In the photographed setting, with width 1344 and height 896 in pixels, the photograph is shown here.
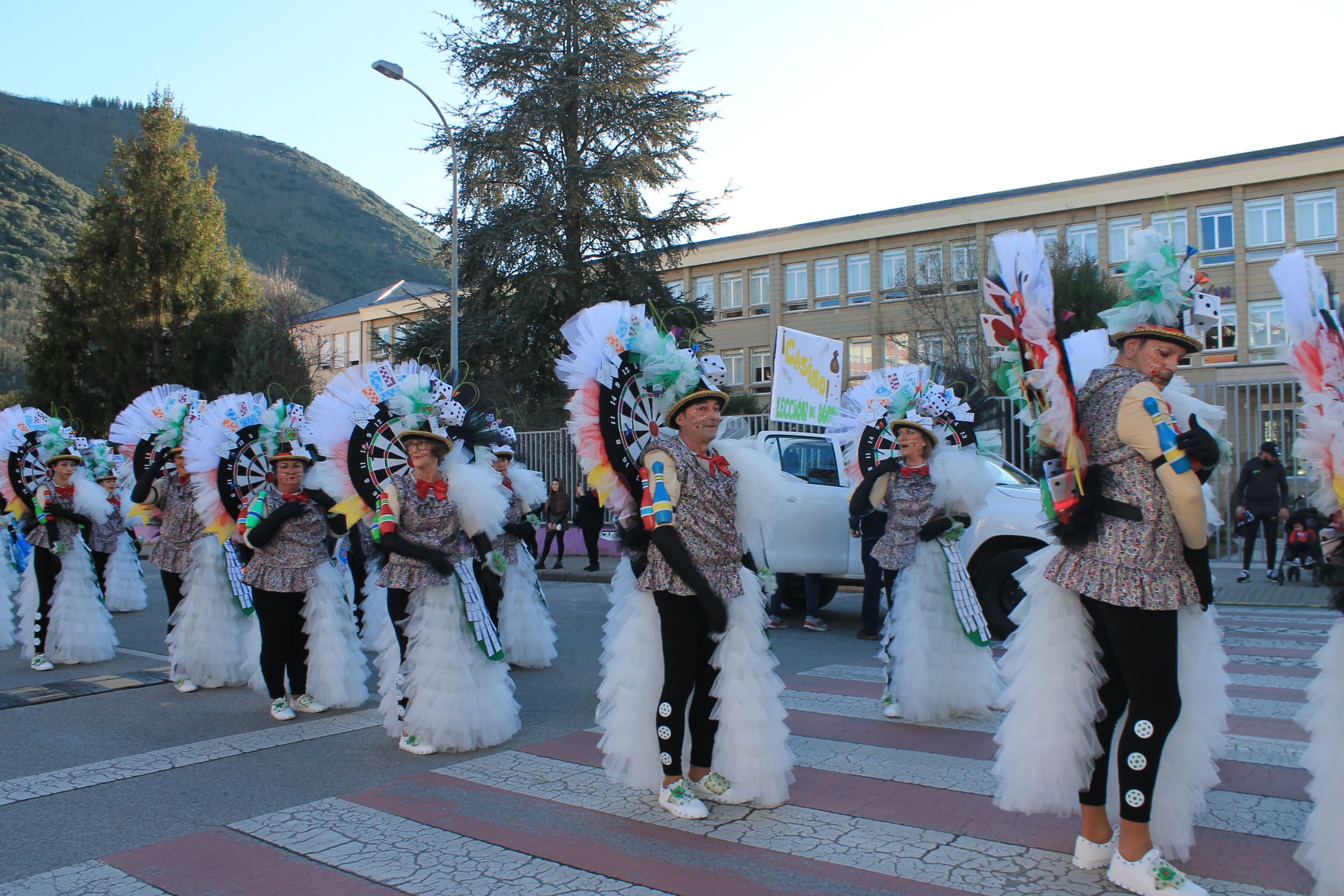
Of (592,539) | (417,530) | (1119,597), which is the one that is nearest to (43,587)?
(417,530)

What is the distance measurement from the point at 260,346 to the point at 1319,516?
106 feet

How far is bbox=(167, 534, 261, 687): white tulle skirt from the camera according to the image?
779 cm

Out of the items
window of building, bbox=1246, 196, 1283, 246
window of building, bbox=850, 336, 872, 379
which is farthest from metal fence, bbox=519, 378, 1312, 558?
window of building, bbox=850, 336, 872, 379

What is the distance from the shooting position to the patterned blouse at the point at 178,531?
8.16m

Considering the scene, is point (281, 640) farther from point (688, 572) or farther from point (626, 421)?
point (688, 572)

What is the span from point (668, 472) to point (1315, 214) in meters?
31.9

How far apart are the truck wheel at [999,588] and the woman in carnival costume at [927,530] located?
7.67 ft

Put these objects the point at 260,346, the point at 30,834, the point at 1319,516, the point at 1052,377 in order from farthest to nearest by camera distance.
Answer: the point at 260,346 < the point at 30,834 < the point at 1052,377 < the point at 1319,516

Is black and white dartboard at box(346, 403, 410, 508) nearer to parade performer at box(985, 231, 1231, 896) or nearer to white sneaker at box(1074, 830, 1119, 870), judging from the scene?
parade performer at box(985, 231, 1231, 896)

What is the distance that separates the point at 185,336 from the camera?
33.7m

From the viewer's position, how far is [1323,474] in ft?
10.8

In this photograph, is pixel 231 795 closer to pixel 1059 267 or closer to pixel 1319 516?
pixel 1319 516

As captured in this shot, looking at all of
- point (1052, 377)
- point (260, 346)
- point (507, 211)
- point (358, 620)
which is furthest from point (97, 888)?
point (260, 346)

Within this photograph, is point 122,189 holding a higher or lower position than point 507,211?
higher
